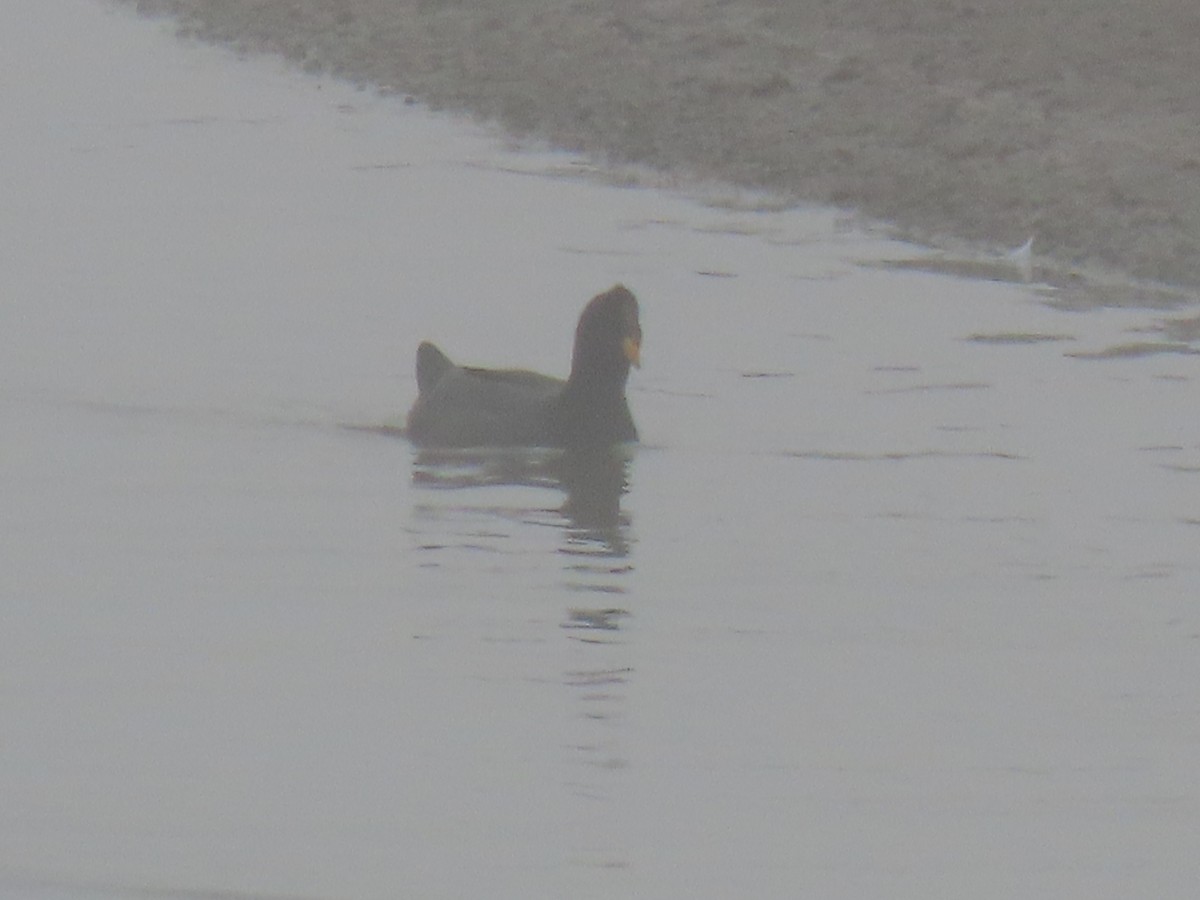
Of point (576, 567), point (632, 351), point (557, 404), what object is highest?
point (632, 351)

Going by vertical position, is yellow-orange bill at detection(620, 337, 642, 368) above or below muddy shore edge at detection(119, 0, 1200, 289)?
below

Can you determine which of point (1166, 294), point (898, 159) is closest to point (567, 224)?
point (898, 159)

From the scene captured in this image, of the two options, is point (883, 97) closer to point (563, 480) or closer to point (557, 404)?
point (557, 404)

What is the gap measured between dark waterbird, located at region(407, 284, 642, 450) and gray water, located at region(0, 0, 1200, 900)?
5.9 inches

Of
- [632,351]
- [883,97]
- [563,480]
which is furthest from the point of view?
[883,97]

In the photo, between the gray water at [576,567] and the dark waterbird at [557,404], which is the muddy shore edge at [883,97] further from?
the dark waterbird at [557,404]

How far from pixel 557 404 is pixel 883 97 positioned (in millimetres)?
7308

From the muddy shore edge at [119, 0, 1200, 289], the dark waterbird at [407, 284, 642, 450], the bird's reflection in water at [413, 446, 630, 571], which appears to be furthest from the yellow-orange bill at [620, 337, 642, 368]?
the muddy shore edge at [119, 0, 1200, 289]

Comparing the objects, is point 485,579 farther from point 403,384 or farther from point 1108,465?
point 403,384

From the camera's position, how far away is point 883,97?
1950 cm

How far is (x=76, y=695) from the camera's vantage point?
27.1 ft

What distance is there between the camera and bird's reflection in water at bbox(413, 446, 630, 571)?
11086 millimetres

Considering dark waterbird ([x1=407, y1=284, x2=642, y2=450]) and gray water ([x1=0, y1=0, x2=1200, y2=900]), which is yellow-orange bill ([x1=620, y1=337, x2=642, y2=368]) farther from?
gray water ([x1=0, y1=0, x2=1200, y2=900])

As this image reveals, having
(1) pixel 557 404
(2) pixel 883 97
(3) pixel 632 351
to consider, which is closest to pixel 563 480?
(1) pixel 557 404
